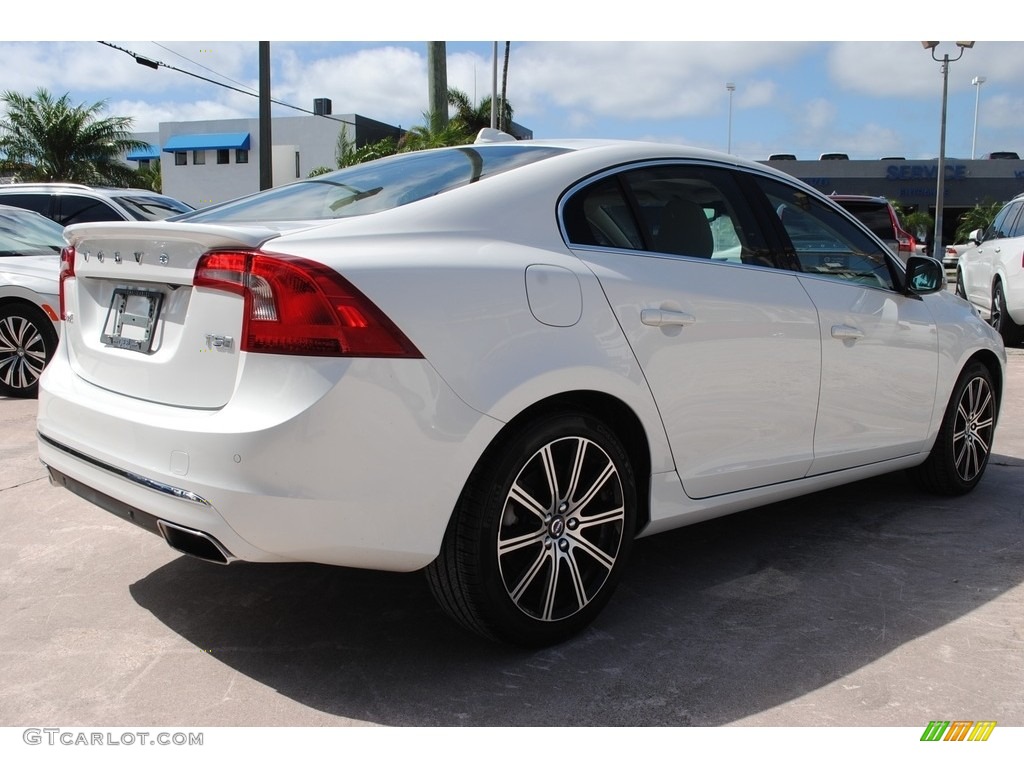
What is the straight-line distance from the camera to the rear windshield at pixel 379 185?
3117 millimetres

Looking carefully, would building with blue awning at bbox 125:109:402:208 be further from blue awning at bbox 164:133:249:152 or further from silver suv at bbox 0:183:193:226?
silver suv at bbox 0:183:193:226

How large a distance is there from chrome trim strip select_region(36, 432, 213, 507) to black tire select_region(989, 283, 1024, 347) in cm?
1022

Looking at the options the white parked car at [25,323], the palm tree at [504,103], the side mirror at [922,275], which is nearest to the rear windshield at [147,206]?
the white parked car at [25,323]

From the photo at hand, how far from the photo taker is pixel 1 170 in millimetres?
37688

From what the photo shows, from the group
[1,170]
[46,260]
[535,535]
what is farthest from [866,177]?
[535,535]

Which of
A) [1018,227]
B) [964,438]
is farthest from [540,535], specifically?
[1018,227]

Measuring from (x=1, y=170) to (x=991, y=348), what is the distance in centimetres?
4027

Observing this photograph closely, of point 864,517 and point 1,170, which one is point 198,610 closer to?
point 864,517

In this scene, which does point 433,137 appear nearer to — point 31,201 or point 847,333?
point 31,201

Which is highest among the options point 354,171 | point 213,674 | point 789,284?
point 354,171

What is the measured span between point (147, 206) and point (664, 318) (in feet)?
35.5

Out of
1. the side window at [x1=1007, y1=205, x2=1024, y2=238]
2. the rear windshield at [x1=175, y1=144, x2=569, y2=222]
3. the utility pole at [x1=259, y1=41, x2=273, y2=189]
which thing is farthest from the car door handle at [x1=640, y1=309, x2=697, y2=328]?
the utility pole at [x1=259, y1=41, x2=273, y2=189]

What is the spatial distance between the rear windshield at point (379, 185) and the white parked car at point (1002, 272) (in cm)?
834

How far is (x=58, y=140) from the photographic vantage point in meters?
38.0
